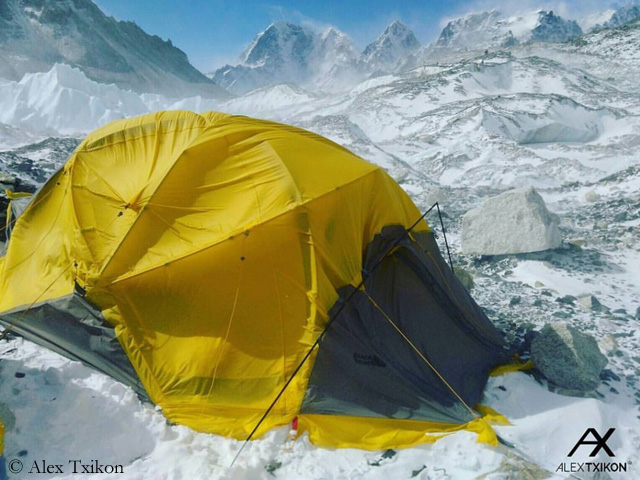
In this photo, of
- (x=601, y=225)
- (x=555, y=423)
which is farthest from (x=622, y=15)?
(x=555, y=423)

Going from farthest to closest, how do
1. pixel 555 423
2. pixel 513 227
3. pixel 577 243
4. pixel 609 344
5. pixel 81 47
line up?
pixel 81 47 < pixel 577 243 < pixel 513 227 < pixel 609 344 < pixel 555 423

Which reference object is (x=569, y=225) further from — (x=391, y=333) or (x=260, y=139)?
(x=260, y=139)

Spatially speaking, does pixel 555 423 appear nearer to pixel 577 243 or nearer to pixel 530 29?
pixel 577 243

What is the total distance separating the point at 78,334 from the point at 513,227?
7.82m

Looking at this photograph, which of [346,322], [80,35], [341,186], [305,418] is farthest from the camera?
[80,35]

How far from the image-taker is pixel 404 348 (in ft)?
14.0

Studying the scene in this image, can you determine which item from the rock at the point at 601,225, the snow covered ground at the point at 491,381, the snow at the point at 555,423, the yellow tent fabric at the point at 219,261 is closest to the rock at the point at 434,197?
the snow covered ground at the point at 491,381

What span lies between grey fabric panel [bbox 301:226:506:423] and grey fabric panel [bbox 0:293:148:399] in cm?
200

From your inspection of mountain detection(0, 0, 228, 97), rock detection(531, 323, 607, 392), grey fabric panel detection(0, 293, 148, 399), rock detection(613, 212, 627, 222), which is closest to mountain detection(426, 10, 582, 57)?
mountain detection(0, 0, 228, 97)

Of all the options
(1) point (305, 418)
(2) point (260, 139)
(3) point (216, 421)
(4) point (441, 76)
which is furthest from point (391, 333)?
(4) point (441, 76)

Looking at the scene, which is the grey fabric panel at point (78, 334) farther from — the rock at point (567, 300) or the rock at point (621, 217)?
the rock at point (621, 217)

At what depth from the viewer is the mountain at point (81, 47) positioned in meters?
73.3

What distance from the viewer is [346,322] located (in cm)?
410

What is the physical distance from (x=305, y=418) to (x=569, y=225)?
9.69 metres
